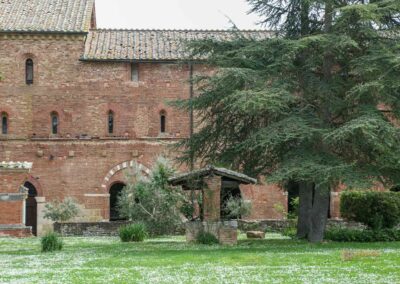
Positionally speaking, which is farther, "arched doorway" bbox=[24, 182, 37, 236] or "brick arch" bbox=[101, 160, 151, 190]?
"brick arch" bbox=[101, 160, 151, 190]

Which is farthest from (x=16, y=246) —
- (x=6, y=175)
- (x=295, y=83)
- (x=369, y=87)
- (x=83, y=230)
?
(x=369, y=87)

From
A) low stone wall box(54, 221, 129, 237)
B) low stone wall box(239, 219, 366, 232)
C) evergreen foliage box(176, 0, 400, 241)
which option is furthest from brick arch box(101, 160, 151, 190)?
evergreen foliage box(176, 0, 400, 241)

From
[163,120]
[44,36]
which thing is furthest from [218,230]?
[44,36]

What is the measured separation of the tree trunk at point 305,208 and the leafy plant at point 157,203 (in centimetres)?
653

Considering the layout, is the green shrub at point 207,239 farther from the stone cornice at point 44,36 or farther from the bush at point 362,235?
the stone cornice at point 44,36

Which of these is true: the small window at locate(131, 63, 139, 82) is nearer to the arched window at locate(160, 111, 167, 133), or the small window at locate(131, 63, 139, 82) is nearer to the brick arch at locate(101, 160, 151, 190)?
the arched window at locate(160, 111, 167, 133)

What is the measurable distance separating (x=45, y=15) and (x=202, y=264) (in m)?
24.3

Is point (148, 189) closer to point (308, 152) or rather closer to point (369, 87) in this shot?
point (308, 152)

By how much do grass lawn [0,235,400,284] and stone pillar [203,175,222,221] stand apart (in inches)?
47.7

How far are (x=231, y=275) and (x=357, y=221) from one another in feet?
53.5

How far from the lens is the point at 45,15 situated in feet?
128

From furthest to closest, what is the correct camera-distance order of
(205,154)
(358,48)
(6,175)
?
(6,175)
(205,154)
(358,48)

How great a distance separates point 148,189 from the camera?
32.0 meters

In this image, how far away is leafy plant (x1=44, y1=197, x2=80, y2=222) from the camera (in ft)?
115
